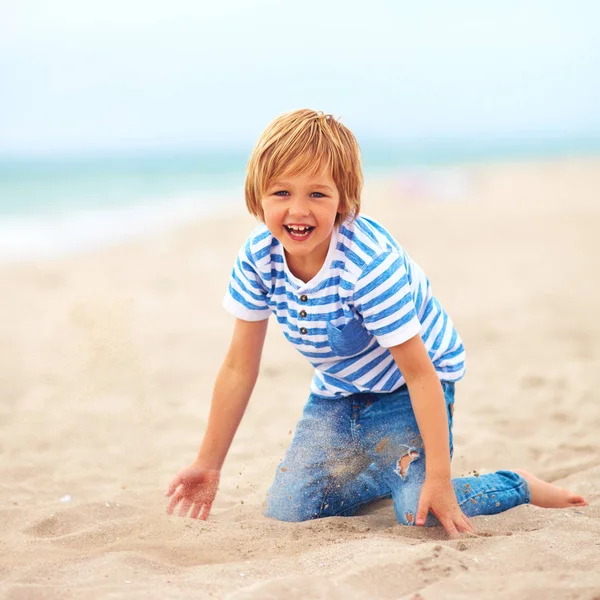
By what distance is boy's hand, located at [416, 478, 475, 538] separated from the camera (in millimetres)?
2070

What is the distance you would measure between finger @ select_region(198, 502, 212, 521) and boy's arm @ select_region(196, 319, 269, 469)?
108mm

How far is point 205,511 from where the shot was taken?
2.32 m

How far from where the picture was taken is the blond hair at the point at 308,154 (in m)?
2.09

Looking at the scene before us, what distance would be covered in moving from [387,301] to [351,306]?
0.12m

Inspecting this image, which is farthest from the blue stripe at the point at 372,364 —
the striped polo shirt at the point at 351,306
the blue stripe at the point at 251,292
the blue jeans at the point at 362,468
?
the blue stripe at the point at 251,292

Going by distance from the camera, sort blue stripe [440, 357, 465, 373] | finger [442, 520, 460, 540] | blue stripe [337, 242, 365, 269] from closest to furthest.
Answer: finger [442, 520, 460, 540] < blue stripe [337, 242, 365, 269] < blue stripe [440, 357, 465, 373]

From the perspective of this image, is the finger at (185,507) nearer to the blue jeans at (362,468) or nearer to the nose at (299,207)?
the blue jeans at (362,468)

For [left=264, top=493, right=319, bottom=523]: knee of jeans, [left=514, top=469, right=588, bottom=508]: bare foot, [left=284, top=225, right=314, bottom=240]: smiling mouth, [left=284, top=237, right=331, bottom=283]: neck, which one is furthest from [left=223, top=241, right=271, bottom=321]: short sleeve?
[left=514, top=469, right=588, bottom=508]: bare foot

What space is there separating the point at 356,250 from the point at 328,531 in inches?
29.0

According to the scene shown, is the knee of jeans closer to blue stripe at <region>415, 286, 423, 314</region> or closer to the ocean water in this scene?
blue stripe at <region>415, 286, 423, 314</region>

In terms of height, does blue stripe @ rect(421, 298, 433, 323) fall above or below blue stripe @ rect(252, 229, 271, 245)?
below

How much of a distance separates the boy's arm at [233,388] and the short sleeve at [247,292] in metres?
0.04

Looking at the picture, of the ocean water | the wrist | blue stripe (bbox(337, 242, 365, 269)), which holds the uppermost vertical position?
the ocean water

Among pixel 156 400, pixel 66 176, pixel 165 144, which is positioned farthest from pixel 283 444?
pixel 165 144
